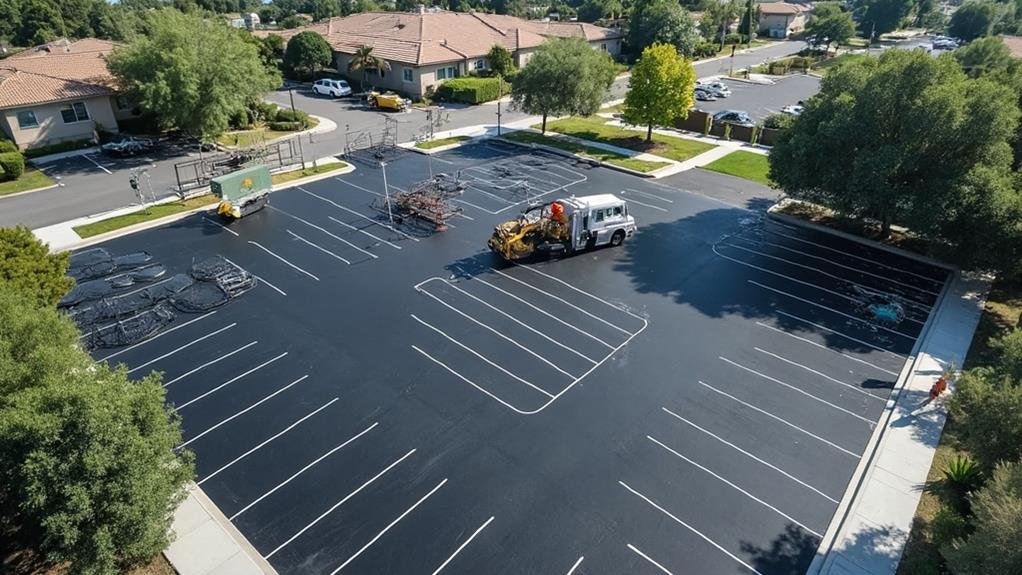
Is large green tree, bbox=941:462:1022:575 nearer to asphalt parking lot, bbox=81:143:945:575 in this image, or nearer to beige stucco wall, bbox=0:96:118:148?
asphalt parking lot, bbox=81:143:945:575

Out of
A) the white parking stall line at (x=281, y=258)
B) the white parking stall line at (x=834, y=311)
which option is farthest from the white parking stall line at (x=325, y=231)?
the white parking stall line at (x=834, y=311)

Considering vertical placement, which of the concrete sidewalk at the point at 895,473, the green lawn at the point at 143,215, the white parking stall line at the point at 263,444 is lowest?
the concrete sidewalk at the point at 895,473

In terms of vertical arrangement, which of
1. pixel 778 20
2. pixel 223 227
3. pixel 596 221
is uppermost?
pixel 778 20

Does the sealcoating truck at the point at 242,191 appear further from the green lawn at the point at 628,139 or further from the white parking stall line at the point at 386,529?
the green lawn at the point at 628,139

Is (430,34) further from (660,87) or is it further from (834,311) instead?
(834,311)

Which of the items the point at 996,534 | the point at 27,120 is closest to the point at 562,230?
the point at 996,534
